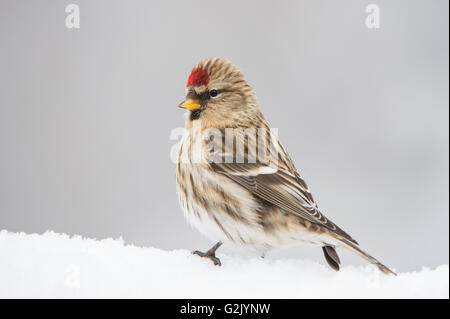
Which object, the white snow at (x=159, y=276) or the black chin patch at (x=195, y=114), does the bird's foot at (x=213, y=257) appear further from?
the black chin patch at (x=195, y=114)

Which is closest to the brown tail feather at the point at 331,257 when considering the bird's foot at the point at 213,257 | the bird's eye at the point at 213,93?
the bird's foot at the point at 213,257

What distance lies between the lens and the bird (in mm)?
1833

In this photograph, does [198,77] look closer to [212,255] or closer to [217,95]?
[217,95]

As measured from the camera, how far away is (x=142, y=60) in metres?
4.63

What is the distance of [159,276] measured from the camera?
1419 mm

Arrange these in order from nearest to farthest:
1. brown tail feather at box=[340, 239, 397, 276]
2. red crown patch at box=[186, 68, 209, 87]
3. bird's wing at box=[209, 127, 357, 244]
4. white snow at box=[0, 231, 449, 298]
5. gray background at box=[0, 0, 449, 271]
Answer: white snow at box=[0, 231, 449, 298] < brown tail feather at box=[340, 239, 397, 276] < bird's wing at box=[209, 127, 357, 244] < red crown patch at box=[186, 68, 209, 87] < gray background at box=[0, 0, 449, 271]

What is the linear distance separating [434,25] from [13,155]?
3726 millimetres

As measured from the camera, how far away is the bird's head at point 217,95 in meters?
2.12

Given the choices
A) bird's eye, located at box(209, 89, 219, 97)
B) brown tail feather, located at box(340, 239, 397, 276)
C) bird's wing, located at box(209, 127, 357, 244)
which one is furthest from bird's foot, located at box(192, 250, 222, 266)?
bird's eye, located at box(209, 89, 219, 97)

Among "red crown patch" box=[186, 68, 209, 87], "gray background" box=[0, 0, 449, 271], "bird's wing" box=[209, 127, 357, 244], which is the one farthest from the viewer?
"gray background" box=[0, 0, 449, 271]

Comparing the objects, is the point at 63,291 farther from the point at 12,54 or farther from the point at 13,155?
the point at 12,54

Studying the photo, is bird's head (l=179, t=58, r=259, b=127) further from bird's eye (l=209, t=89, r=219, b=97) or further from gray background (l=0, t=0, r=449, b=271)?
gray background (l=0, t=0, r=449, b=271)

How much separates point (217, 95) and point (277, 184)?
1.72 feet

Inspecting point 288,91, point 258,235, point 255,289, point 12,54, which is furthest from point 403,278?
point 12,54
